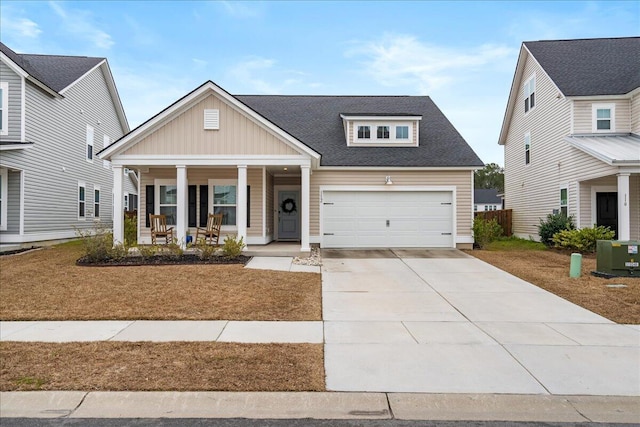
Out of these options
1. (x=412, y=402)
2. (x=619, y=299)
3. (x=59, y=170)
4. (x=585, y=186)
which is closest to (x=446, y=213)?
(x=585, y=186)

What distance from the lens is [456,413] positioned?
12.2 feet

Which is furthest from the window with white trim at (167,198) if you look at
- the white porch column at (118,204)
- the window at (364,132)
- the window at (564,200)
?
the window at (564,200)

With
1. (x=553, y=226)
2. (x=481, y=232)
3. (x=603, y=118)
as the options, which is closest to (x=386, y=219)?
(x=481, y=232)

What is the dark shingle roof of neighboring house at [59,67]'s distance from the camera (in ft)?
58.3

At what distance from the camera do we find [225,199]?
15078 millimetres

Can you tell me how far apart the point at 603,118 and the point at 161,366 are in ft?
58.9

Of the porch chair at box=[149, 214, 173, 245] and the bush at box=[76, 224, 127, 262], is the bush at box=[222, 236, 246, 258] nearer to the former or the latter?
the porch chair at box=[149, 214, 173, 245]

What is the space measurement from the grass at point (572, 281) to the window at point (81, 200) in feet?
55.3

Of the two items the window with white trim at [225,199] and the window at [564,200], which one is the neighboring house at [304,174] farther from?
the window at [564,200]

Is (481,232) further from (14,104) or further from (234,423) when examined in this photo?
(14,104)

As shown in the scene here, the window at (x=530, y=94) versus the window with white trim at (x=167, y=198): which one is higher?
the window at (x=530, y=94)

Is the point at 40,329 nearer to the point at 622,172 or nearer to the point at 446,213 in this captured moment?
the point at 446,213

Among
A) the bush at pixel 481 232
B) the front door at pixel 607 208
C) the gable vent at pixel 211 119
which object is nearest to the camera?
the gable vent at pixel 211 119

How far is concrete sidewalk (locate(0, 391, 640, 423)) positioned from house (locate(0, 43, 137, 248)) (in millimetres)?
13537
